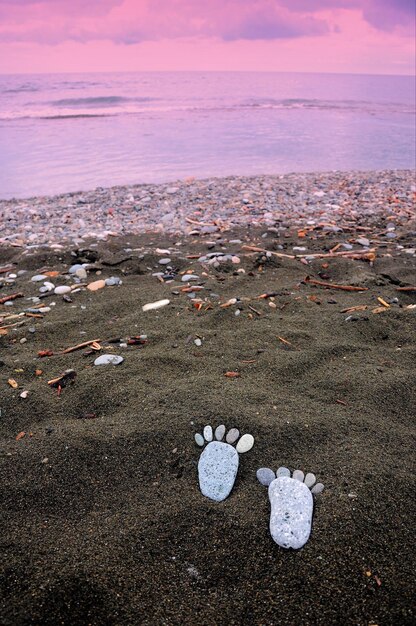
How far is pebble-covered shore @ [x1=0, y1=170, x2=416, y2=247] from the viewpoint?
6.16 metres

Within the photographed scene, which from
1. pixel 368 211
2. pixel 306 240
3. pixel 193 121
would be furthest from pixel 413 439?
pixel 193 121

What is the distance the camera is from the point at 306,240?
525 cm

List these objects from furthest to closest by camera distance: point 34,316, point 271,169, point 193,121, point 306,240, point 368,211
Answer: point 193,121 < point 271,169 < point 368,211 < point 306,240 < point 34,316

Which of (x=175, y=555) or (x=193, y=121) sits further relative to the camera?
(x=193, y=121)

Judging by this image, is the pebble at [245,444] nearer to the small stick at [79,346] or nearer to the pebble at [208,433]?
the pebble at [208,433]

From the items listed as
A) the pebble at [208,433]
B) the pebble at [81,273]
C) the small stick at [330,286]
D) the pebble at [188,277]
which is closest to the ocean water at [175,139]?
the pebble at [81,273]

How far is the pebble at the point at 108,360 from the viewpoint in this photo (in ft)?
8.93

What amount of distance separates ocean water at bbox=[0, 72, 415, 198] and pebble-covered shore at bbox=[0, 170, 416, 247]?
1.27 m

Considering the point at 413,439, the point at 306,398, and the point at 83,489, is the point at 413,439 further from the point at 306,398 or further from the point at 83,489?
the point at 83,489

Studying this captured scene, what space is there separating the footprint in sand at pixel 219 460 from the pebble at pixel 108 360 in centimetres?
80

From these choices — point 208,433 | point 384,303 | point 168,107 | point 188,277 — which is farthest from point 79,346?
point 168,107

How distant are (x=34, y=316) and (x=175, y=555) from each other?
2.26 m

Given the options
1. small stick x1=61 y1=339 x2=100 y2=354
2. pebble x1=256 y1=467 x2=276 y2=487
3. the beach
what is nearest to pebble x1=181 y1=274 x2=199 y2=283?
the beach

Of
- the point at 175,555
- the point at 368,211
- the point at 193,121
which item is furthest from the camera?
the point at 193,121
